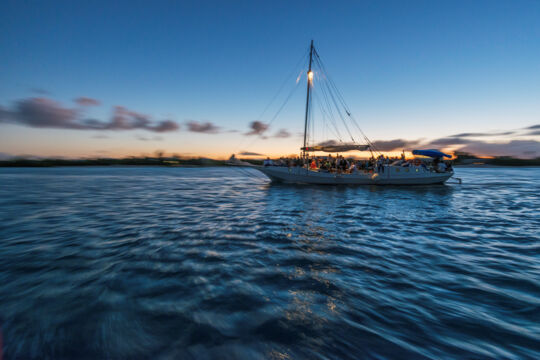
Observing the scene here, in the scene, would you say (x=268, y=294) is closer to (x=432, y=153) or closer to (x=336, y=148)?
A: (x=336, y=148)

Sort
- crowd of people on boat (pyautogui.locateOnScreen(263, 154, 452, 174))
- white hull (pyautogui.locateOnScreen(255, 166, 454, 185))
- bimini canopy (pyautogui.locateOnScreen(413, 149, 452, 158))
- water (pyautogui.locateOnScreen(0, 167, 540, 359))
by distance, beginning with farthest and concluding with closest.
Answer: bimini canopy (pyautogui.locateOnScreen(413, 149, 452, 158)), crowd of people on boat (pyautogui.locateOnScreen(263, 154, 452, 174)), white hull (pyautogui.locateOnScreen(255, 166, 454, 185)), water (pyautogui.locateOnScreen(0, 167, 540, 359))

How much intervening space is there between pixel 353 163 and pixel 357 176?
2.53 meters

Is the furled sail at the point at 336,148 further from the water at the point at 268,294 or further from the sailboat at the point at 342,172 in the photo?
the water at the point at 268,294

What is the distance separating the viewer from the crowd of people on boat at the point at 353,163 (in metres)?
26.4

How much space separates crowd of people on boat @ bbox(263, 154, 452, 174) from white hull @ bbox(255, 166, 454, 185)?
70cm

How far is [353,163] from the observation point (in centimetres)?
2773

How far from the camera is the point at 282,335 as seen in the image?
3.01m

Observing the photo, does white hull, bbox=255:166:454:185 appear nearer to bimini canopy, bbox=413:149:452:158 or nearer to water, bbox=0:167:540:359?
bimini canopy, bbox=413:149:452:158

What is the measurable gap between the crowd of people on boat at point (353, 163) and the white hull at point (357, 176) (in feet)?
2.29

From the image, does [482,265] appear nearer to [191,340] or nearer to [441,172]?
[191,340]

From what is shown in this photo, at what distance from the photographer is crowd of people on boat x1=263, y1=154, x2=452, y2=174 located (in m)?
26.4

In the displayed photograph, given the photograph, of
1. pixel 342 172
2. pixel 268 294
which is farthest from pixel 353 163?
pixel 268 294

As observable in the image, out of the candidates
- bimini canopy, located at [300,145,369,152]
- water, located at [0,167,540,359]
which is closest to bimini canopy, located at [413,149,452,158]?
bimini canopy, located at [300,145,369,152]

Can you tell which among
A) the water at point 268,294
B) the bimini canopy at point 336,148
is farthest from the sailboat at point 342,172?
the water at point 268,294
